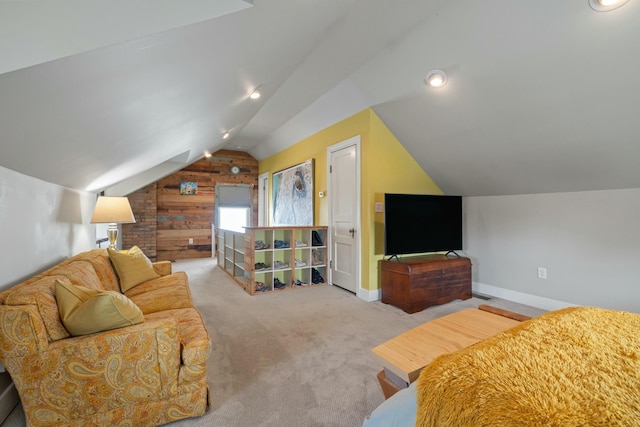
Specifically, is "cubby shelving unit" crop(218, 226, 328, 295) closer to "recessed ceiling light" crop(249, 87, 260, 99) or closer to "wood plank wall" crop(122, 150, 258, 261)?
"recessed ceiling light" crop(249, 87, 260, 99)

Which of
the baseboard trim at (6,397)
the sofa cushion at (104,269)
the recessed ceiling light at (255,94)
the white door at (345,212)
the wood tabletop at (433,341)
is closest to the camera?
the wood tabletop at (433,341)

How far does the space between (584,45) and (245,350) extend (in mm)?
3401

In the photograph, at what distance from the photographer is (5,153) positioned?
1.39 metres

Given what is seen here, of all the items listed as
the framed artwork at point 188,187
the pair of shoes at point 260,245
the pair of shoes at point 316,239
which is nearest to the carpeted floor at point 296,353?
the pair of shoes at point 260,245

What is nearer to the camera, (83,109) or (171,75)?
(83,109)

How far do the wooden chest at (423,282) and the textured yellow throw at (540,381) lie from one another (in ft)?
7.45

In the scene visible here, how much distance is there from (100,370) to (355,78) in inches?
Answer: 133

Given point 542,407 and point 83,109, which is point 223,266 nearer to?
point 83,109

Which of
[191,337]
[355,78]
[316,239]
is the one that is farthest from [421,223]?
[191,337]

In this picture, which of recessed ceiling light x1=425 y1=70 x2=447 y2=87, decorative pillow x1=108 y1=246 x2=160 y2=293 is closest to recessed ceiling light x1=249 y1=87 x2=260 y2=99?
recessed ceiling light x1=425 y1=70 x2=447 y2=87

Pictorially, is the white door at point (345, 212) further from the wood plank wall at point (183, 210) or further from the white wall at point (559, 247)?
the wood plank wall at point (183, 210)

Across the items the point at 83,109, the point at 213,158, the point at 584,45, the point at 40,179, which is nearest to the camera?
the point at 83,109

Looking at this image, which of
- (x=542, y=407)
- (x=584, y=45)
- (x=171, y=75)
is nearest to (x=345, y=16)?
(x=171, y=75)

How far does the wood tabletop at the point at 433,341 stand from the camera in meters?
1.14
